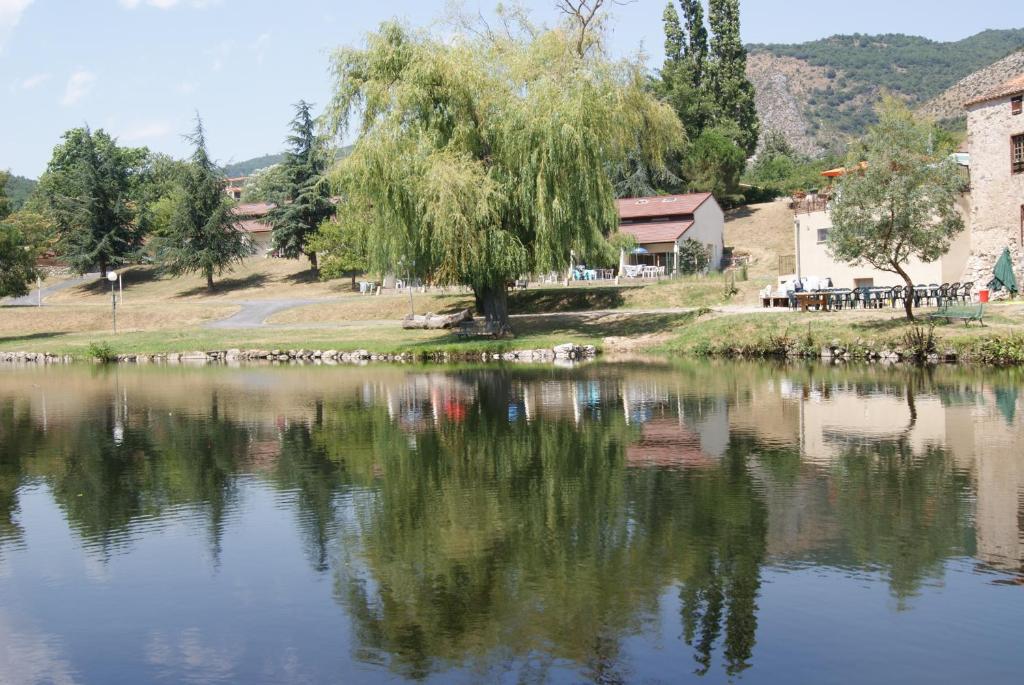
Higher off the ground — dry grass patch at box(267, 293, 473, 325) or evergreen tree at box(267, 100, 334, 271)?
evergreen tree at box(267, 100, 334, 271)

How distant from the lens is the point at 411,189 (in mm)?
34312

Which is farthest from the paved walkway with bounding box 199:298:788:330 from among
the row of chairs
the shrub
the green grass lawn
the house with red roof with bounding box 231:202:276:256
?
the house with red roof with bounding box 231:202:276:256

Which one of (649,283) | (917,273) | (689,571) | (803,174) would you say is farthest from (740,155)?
(689,571)

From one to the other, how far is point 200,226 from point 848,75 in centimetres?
13859

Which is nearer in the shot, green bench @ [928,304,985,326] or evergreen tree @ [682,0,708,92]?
green bench @ [928,304,985,326]

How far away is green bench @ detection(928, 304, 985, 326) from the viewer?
96.9 ft

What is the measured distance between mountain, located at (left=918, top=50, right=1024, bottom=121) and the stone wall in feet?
285

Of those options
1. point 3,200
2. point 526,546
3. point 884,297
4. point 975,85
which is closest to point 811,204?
point 884,297

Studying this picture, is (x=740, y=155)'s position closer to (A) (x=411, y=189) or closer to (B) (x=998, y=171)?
(B) (x=998, y=171)

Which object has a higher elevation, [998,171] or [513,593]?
[998,171]

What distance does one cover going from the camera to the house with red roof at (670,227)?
186 feet

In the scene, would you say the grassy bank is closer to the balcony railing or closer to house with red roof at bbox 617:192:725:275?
the balcony railing

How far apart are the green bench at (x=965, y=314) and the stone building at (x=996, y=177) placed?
638cm

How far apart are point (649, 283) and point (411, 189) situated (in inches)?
660
